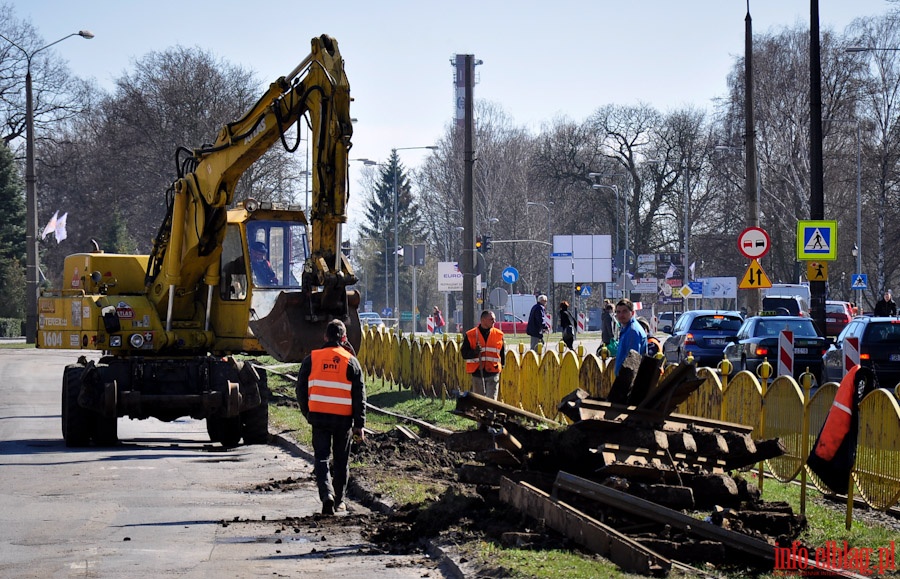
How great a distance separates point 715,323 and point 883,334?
8454 millimetres

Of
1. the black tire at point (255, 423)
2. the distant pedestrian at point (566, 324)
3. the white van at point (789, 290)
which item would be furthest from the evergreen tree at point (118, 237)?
the black tire at point (255, 423)

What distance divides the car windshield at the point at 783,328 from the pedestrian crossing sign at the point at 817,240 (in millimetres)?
3974

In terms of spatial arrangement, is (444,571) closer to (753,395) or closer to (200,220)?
(753,395)

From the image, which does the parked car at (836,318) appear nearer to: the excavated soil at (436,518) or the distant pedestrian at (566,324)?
the distant pedestrian at (566,324)

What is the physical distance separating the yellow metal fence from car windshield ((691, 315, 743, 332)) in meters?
9.72

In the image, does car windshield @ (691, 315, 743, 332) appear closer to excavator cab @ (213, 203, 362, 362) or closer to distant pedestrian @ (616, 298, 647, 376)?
excavator cab @ (213, 203, 362, 362)

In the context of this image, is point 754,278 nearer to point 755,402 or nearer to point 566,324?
point 566,324

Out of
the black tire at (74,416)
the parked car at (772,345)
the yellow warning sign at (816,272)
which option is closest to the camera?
the black tire at (74,416)

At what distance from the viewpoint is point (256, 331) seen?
647 inches

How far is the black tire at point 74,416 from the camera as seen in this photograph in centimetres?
1734

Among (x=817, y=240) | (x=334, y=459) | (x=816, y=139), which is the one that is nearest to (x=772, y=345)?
(x=817, y=240)

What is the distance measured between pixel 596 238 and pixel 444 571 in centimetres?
5017

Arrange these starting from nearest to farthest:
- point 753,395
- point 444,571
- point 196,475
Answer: point 444,571 < point 753,395 < point 196,475

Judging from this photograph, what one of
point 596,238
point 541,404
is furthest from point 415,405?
point 596,238
